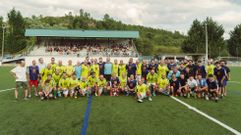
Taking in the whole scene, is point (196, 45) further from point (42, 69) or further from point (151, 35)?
point (151, 35)

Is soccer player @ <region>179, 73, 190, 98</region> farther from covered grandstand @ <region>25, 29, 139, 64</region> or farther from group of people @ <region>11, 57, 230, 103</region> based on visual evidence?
covered grandstand @ <region>25, 29, 139, 64</region>

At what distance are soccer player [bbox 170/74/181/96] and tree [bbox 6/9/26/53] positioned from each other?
186 feet

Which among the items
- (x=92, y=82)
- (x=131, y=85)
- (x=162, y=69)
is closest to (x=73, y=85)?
(x=92, y=82)

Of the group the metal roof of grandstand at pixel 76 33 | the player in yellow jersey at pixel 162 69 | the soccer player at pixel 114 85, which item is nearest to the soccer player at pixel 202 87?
the player in yellow jersey at pixel 162 69

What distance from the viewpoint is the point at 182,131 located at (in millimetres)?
6426

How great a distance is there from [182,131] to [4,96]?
8.29 meters

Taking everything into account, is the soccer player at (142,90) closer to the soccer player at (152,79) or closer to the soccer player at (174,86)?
the soccer player at (152,79)

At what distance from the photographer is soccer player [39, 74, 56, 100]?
10.9 m

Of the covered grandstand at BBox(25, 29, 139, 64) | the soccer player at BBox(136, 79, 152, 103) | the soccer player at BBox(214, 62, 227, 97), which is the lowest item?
the soccer player at BBox(136, 79, 152, 103)

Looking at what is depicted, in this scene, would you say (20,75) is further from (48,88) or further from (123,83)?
(123,83)

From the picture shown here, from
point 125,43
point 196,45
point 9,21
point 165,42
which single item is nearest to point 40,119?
point 125,43

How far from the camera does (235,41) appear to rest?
187 ft

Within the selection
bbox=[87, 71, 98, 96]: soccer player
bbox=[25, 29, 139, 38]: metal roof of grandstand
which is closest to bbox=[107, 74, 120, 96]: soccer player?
bbox=[87, 71, 98, 96]: soccer player

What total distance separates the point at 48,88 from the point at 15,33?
2259 inches
